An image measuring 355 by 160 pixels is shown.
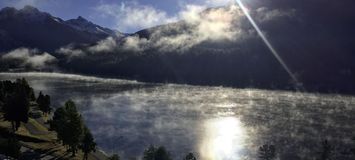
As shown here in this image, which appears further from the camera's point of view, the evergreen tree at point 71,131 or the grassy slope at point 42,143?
the evergreen tree at point 71,131

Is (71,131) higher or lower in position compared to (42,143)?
higher

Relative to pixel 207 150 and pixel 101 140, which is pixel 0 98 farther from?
pixel 207 150

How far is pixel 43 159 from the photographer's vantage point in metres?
125

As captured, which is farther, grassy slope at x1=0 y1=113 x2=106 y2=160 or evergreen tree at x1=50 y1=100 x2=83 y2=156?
evergreen tree at x1=50 y1=100 x2=83 y2=156

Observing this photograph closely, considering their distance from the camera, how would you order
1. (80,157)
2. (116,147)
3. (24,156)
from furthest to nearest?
1. (116,147)
2. (80,157)
3. (24,156)

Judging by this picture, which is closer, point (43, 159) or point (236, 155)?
point (43, 159)

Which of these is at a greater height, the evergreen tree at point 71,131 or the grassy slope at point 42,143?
the evergreen tree at point 71,131

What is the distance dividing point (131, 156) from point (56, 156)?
4466 cm

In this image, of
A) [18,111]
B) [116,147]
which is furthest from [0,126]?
[116,147]

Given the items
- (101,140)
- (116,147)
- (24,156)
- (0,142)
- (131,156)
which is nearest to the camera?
(0,142)

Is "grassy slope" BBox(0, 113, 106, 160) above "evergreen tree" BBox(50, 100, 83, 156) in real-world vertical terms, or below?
below

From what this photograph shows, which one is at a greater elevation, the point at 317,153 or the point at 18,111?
→ the point at 18,111

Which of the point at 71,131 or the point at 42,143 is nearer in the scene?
the point at 71,131

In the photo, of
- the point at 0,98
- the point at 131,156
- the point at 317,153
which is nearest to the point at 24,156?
the point at 131,156
